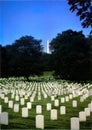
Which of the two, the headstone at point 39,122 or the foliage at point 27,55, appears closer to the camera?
the headstone at point 39,122

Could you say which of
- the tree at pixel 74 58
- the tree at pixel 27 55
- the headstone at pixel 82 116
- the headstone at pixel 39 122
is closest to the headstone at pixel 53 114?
the headstone at pixel 82 116

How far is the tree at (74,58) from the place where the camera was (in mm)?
27250

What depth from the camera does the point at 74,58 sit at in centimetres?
3059

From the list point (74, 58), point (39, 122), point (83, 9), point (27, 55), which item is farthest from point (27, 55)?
point (39, 122)

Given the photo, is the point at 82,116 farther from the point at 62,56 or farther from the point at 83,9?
the point at 62,56

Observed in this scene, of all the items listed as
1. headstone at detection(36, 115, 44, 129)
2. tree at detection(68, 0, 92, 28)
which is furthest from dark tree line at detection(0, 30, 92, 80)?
headstone at detection(36, 115, 44, 129)

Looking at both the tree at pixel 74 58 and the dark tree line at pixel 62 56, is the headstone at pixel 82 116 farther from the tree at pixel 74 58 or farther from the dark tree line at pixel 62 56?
the tree at pixel 74 58

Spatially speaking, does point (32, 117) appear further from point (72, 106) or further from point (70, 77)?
point (70, 77)

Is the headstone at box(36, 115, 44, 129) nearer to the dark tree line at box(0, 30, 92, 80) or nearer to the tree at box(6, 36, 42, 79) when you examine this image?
the dark tree line at box(0, 30, 92, 80)

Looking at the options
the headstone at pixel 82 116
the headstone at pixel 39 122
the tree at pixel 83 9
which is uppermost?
the tree at pixel 83 9

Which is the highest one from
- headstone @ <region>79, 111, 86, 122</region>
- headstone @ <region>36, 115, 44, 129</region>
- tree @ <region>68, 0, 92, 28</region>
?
tree @ <region>68, 0, 92, 28</region>

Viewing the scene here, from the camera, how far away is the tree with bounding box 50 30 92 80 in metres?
27.2

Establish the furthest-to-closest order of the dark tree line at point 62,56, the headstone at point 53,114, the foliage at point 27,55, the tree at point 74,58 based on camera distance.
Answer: the foliage at point 27,55, the tree at point 74,58, the dark tree line at point 62,56, the headstone at point 53,114

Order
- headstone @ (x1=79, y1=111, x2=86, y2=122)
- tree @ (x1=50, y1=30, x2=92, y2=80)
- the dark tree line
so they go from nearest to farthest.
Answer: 1. headstone @ (x1=79, y1=111, x2=86, y2=122)
2. the dark tree line
3. tree @ (x1=50, y1=30, x2=92, y2=80)
